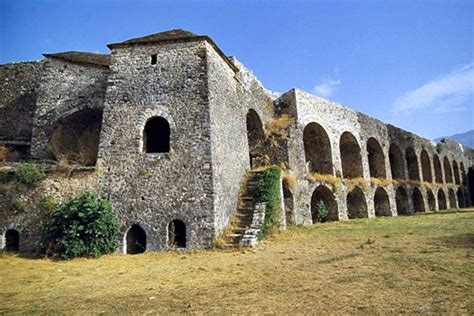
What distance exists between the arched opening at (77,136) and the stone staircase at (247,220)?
21.8 feet

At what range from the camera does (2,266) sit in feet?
31.6

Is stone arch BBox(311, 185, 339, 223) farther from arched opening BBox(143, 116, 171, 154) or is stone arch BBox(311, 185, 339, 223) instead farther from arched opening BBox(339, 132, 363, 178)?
arched opening BBox(143, 116, 171, 154)

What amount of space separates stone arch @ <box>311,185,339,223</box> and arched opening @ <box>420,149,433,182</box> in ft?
50.9

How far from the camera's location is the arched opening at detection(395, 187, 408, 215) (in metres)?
25.7

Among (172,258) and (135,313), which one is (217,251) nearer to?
(172,258)

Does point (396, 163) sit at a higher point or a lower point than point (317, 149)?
lower

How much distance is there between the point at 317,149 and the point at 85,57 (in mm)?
14250

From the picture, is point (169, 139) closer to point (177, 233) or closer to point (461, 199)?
point (177, 233)

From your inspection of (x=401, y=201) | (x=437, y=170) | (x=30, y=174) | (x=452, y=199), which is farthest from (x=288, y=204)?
(x=452, y=199)

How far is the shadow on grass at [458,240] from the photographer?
9377 mm

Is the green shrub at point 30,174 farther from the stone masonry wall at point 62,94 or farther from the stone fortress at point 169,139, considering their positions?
the stone masonry wall at point 62,94

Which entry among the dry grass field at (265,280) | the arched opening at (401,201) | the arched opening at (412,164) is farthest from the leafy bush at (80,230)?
the arched opening at (412,164)

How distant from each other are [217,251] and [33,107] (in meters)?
13.6

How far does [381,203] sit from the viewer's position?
2356cm
